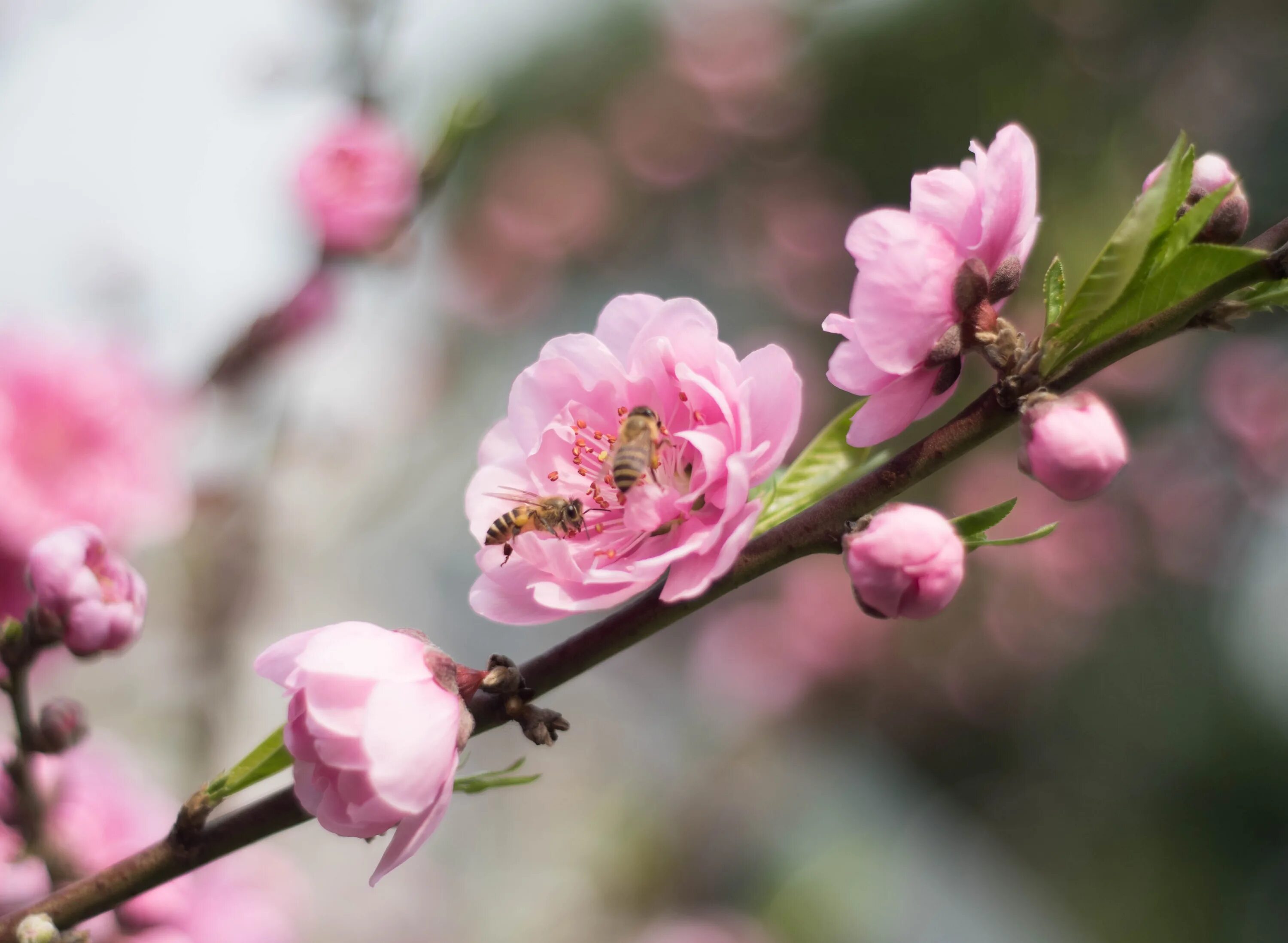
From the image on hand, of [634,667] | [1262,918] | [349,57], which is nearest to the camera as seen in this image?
[349,57]

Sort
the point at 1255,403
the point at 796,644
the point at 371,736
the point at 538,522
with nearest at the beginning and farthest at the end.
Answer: the point at 371,736 → the point at 538,522 → the point at 1255,403 → the point at 796,644

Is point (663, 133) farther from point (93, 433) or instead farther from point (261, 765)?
point (261, 765)

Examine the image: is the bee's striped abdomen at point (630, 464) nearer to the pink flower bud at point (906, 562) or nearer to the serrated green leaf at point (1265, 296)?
the pink flower bud at point (906, 562)

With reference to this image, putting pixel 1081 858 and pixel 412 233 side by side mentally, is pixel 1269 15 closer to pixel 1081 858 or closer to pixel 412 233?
pixel 1081 858

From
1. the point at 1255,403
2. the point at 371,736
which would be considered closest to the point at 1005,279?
the point at 371,736

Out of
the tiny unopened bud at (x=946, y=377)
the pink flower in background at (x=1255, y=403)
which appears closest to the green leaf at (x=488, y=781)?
the tiny unopened bud at (x=946, y=377)

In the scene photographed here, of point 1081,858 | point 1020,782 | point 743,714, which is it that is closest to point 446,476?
point 743,714
